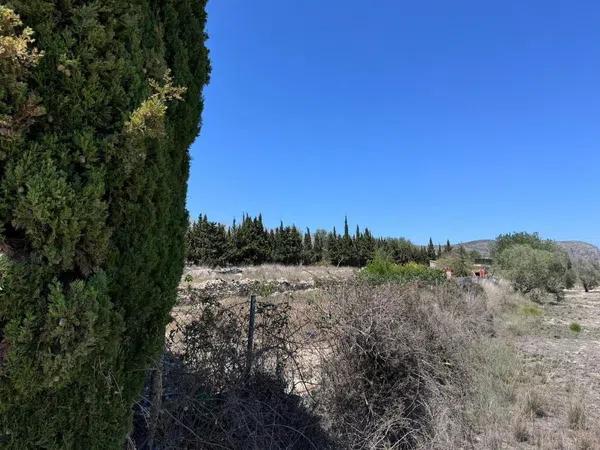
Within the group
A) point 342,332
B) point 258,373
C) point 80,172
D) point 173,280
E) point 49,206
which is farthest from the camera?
point 342,332

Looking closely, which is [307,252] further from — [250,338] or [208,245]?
[250,338]

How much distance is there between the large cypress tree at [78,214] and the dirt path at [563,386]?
528 centimetres

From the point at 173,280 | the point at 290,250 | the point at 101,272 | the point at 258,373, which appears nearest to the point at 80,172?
the point at 101,272

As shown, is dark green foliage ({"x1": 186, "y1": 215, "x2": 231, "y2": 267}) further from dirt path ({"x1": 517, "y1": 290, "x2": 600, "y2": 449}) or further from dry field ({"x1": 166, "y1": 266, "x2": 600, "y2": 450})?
dry field ({"x1": 166, "y1": 266, "x2": 600, "y2": 450})

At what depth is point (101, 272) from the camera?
2.16 m

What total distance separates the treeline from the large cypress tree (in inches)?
1358

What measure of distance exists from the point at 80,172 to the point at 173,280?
1025 mm

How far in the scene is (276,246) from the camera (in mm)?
50062

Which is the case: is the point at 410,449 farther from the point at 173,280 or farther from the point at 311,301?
the point at 173,280

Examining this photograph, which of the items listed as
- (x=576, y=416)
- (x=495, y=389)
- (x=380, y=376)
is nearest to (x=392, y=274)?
(x=495, y=389)

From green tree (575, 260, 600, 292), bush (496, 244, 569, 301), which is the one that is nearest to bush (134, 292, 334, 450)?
bush (496, 244, 569, 301)

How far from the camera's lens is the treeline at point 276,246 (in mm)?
43469

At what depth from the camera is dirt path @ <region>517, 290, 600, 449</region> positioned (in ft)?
18.6

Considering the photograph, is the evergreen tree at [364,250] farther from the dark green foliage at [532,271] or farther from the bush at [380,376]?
the bush at [380,376]
